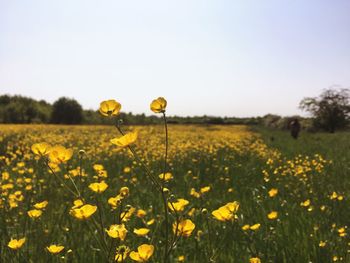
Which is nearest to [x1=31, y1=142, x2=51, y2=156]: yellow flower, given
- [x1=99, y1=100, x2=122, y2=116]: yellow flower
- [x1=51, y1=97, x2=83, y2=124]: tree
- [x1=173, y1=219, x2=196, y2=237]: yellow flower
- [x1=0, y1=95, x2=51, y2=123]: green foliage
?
[x1=99, y1=100, x2=122, y2=116]: yellow flower

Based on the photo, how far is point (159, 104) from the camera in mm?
1580

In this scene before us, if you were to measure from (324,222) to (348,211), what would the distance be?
767mm

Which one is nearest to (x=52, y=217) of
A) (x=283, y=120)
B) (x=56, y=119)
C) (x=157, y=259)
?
(x=157, y=259)

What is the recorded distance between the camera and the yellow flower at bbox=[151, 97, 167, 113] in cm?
157

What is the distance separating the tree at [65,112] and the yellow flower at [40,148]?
40.2 meters

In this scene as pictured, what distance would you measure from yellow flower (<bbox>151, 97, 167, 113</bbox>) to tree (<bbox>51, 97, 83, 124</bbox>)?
4043 centimetres

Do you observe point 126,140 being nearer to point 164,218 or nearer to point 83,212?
point 83,212

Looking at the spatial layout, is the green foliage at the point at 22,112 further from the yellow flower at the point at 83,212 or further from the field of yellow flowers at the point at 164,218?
the yellow flower at the point at 83,212

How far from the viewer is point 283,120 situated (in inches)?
1438

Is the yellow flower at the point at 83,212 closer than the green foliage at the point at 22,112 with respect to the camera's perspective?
Yes

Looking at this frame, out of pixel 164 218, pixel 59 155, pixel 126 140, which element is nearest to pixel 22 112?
pixel 164 218

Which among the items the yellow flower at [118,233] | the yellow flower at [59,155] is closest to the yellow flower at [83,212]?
the yellow flower at [118,233]

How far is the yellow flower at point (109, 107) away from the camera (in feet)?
5.22

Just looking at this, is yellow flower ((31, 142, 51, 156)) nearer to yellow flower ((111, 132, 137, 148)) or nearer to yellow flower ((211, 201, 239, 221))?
yellow flower ((111, 132, 137, 148))
